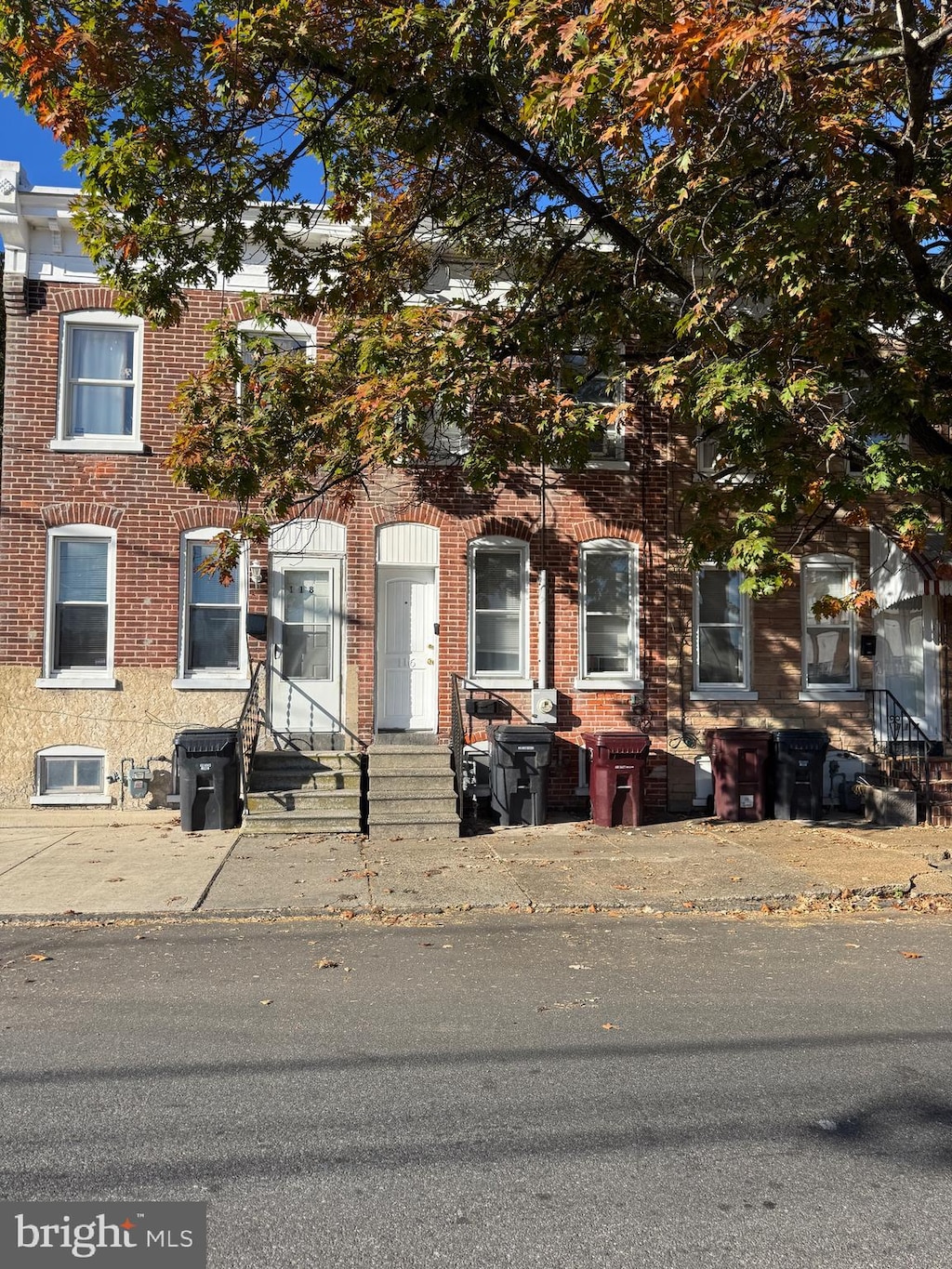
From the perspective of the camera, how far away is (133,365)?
43.2 feet

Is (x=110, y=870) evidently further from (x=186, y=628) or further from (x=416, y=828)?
(x=186, y=628)

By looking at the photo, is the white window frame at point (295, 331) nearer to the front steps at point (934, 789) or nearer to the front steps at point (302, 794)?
the front steps at point (302, 794)

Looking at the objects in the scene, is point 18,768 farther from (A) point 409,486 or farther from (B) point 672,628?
(B) point 672,628

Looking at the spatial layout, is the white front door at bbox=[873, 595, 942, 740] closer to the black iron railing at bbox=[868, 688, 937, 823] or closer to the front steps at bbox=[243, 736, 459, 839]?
the black iron railing at bbox=[868, 688, 937, 823]

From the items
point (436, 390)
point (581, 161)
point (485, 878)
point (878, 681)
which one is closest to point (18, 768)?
point (485, 878)

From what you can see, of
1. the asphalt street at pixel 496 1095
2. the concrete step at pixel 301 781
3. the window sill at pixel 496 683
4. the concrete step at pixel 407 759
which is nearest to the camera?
the asphalt street at pixel 496 1095

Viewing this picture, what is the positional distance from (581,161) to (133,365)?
6754 mm

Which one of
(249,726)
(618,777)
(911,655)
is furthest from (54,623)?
(911,655)

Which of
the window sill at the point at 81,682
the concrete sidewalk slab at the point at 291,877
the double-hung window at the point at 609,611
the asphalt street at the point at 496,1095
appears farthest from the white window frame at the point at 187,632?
the asphalt street at the point at 496,1095

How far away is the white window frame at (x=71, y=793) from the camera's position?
41.7 feet

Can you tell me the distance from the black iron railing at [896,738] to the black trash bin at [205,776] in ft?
27.5

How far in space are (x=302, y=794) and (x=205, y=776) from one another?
1.16m

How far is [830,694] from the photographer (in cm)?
1397

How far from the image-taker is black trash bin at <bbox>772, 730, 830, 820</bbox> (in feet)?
41.8
